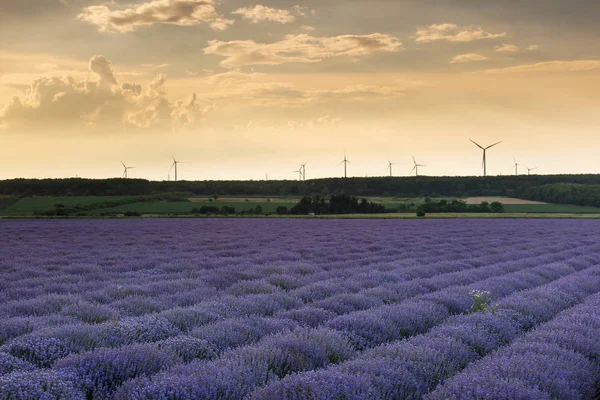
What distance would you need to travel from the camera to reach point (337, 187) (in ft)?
325

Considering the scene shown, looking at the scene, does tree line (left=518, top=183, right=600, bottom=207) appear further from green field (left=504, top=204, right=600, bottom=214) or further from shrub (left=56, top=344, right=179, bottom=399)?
shrub (left=56, top=344, right=179, bottom=399)

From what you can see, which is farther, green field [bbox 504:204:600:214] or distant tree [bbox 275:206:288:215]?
distant tree [bbox 275:206:288:215]

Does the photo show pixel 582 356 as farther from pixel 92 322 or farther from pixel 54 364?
pixel 92 322

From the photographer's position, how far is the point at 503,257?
17.7m

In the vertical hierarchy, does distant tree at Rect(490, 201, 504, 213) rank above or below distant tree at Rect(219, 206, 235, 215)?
below

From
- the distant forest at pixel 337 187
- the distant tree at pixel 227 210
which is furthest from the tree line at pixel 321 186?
the distant tree at pixel 227 210

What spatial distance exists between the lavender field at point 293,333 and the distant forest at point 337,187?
72.9m

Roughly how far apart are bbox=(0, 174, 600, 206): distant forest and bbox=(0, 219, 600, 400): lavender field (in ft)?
239

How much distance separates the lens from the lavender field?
5.15 meters

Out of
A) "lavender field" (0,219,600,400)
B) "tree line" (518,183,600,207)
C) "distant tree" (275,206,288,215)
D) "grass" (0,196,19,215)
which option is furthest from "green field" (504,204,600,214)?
"grass" (0,196,19,215)

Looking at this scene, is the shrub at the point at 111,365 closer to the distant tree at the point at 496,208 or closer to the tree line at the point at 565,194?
Answer: the distant tree at the point at 496,208

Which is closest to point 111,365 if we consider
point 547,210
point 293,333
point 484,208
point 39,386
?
point 39,386

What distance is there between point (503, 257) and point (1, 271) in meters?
13.6

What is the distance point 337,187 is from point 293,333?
303 ft
